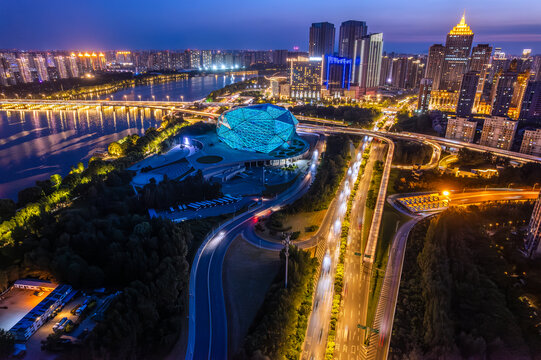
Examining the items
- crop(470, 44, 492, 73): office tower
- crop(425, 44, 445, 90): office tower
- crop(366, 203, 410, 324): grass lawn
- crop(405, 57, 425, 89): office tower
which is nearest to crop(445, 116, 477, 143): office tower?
crop(366, 203, 410, 324): grass lawn

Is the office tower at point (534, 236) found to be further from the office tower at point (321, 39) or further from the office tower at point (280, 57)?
the office tower at point (280, 57)

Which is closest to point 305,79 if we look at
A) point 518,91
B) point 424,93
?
point 424,93

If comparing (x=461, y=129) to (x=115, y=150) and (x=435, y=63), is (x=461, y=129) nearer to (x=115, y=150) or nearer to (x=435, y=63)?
(x=435, y=63)

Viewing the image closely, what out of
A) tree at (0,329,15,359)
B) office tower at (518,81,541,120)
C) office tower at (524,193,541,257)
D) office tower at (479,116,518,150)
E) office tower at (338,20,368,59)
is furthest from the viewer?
office tower at (338,20,368,59)

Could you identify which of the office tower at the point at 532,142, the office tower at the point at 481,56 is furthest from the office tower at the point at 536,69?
the office tower at the point at 532,142

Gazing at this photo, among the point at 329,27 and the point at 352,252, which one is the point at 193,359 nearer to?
the point at 352,252

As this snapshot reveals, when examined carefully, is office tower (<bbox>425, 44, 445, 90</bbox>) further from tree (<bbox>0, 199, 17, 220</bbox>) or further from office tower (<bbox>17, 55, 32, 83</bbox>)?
office tower (<bbox>17, 55, 32, 83</bbox>)
